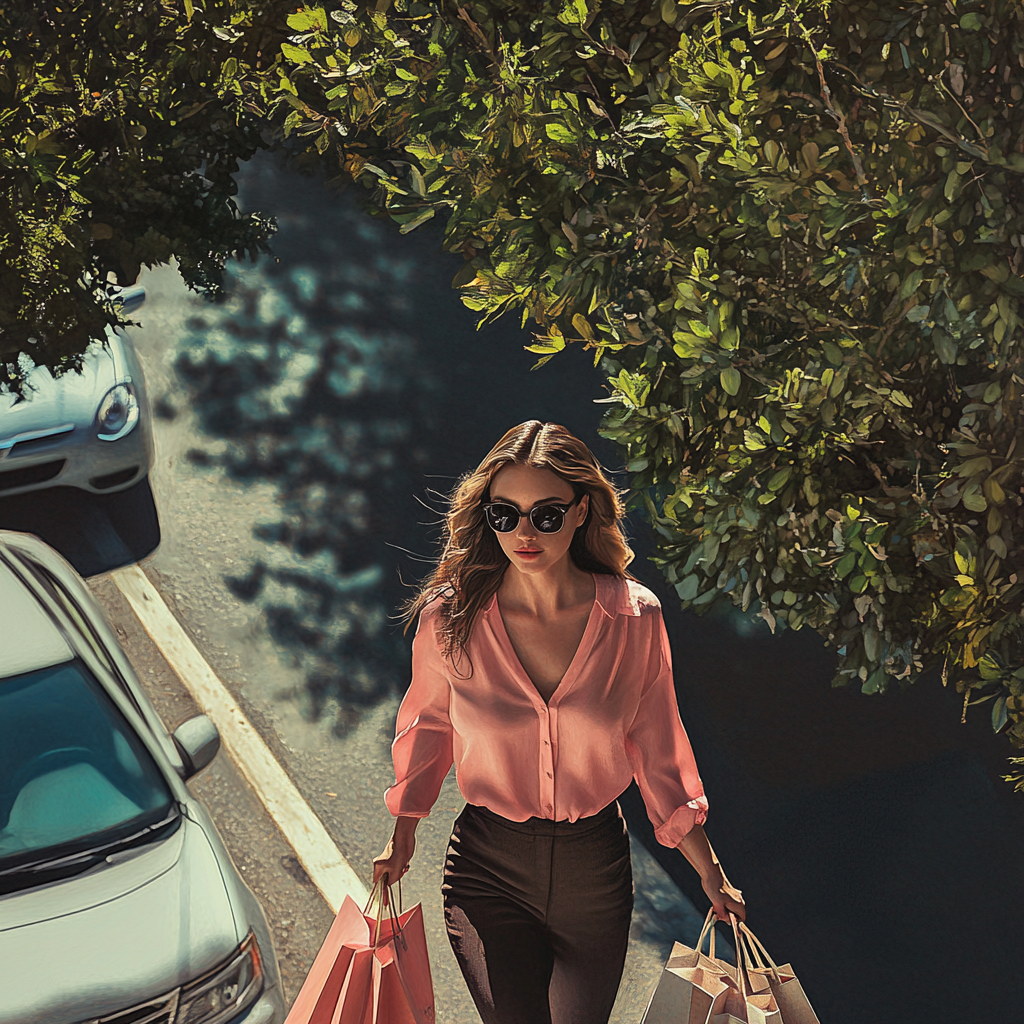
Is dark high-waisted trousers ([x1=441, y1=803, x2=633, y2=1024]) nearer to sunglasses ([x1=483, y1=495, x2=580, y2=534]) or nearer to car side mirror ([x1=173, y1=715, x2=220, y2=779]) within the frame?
sunglasses ([x1=483, y1=495, x2=580, y2=534])

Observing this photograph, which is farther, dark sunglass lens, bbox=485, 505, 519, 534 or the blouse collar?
the blouse collar

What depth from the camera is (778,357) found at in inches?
151

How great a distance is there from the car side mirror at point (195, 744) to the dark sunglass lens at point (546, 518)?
87.1 inches

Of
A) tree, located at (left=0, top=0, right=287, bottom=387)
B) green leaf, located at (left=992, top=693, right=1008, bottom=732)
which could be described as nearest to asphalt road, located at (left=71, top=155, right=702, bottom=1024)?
tree, located at (left=0, top=0, right=287, bottom=387)

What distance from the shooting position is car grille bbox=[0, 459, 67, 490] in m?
6.53

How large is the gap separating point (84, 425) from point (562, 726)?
452 centimetres

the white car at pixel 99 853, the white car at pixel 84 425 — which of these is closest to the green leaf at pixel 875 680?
the white car at pixel 99 853

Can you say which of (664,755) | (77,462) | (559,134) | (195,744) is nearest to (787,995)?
(664,755)

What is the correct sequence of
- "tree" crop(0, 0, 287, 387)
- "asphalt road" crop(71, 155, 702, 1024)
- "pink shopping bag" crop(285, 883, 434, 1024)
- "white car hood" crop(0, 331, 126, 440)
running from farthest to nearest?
"white car hood" crop(0, 331, 126, 440)
"asphalt road" crop(71, 155, 702, 1024)
"tree" crop(0, 0, 287, 387)
"pink shopping bag" crop(285, 883, 434, 1024)

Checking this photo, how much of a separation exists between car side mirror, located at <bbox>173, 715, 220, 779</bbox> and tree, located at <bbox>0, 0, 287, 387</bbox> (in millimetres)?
2253

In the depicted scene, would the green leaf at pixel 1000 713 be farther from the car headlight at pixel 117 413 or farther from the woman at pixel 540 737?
the car headlight at pixel 117 413

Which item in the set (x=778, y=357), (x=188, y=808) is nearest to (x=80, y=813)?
(x=188, y=808)

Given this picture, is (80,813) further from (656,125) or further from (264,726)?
(656,125)

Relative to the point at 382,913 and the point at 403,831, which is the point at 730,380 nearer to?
the point at 403,831
